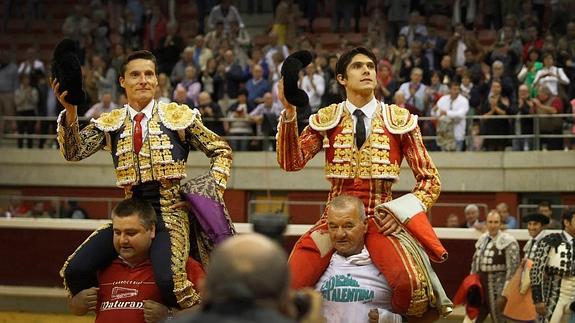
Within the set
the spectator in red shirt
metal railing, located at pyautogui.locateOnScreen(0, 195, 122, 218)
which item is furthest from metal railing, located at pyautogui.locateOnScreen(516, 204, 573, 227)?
the spectator in red shirt

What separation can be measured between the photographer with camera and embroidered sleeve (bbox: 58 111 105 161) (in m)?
3.63

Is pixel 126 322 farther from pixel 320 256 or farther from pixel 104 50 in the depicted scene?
pixel 104 50

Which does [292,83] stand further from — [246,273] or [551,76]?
[551,76]

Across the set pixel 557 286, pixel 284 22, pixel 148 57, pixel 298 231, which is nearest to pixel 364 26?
pixel 284 22

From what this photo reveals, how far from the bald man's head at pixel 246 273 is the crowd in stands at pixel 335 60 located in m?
12.6

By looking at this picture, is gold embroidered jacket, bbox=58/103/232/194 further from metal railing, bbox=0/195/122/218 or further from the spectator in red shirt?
metal railing, bbox=0/195/122/218

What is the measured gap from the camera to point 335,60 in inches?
674

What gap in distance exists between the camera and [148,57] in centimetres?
743

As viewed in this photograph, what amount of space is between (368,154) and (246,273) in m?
3.62

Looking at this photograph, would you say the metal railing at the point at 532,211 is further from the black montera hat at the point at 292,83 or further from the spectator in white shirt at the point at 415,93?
the black montera hat at the point at 292,83

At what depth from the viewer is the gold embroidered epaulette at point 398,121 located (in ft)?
24.5

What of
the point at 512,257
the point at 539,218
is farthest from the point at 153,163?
the point at 512,257

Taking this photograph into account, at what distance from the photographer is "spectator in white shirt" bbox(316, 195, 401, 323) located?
7.20 meters

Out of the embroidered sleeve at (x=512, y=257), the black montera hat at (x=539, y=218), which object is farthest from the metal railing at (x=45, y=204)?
the black montera hat at (x=539, y=218)
